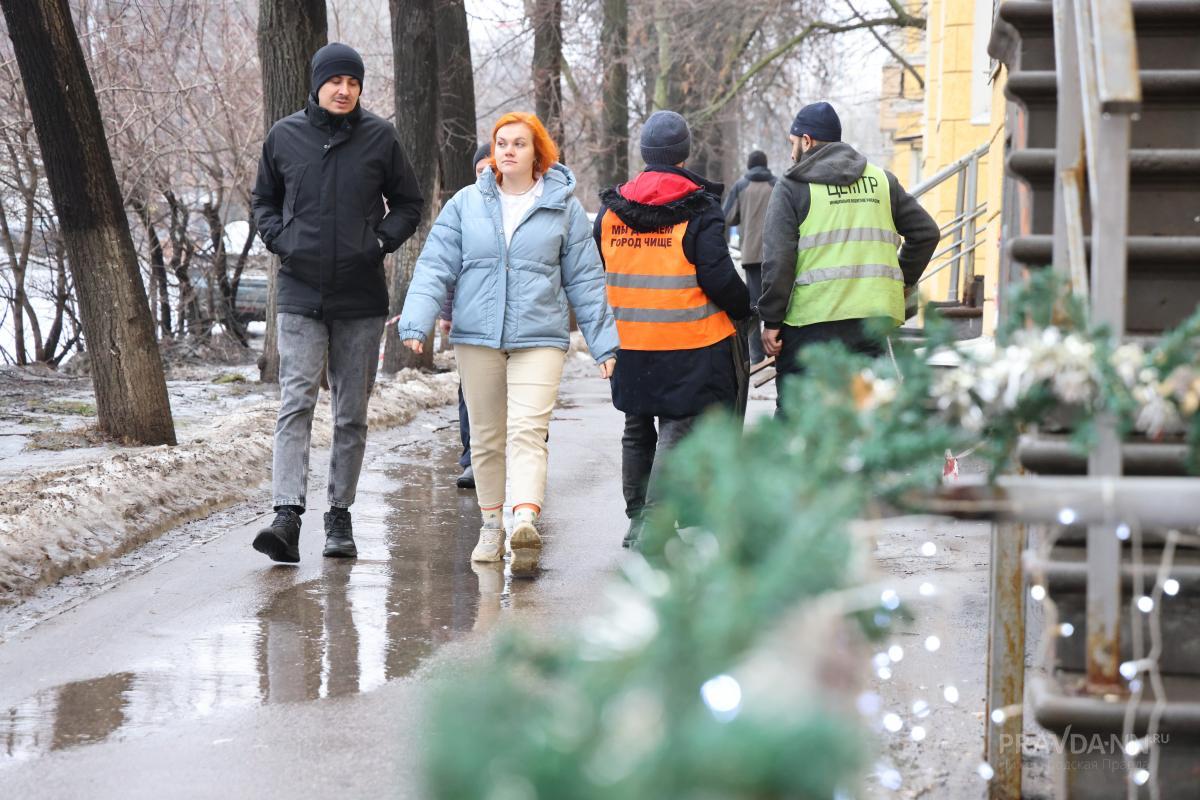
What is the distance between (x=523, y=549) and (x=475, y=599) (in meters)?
0.36

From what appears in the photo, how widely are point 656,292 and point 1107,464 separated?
3.78m

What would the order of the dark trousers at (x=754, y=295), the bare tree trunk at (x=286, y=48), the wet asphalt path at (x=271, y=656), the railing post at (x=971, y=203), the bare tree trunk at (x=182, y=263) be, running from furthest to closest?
the bare tree trunk at (x=182, y=263)
the railing post at (x=971, y=203)
the dark trousers at (x=754, y=295)
the bare tree trunk at (x=286, y=48)
the wet asphalt path at (x=271, y=656)

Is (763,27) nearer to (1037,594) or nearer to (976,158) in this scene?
(976,158)

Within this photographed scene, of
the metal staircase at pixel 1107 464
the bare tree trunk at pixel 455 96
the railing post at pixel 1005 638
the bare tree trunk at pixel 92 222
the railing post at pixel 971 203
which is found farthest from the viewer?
the bare tree trunk at pixel 455 96

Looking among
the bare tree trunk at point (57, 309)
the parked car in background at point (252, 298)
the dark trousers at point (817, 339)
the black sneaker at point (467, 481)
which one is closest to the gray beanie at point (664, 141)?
the dark trousers at point (817, 339)

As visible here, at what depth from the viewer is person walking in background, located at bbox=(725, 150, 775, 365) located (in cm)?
1265

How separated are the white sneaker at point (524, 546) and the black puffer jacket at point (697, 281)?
2.59 feet

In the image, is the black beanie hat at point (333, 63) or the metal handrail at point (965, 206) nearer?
the black beanie hat at point (333, 63)

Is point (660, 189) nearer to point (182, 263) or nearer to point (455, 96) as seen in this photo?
point (455, 96)

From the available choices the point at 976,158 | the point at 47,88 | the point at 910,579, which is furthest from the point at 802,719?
the point at 976,158

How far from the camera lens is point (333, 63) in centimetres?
638

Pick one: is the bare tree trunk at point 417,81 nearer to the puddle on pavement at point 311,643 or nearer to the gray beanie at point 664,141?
the puddle on pavement at point 311,643

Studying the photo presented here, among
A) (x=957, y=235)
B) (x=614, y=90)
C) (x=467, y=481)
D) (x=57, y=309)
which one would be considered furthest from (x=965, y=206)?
(x=614, y=90)

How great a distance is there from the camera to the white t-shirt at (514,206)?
20.5ft
